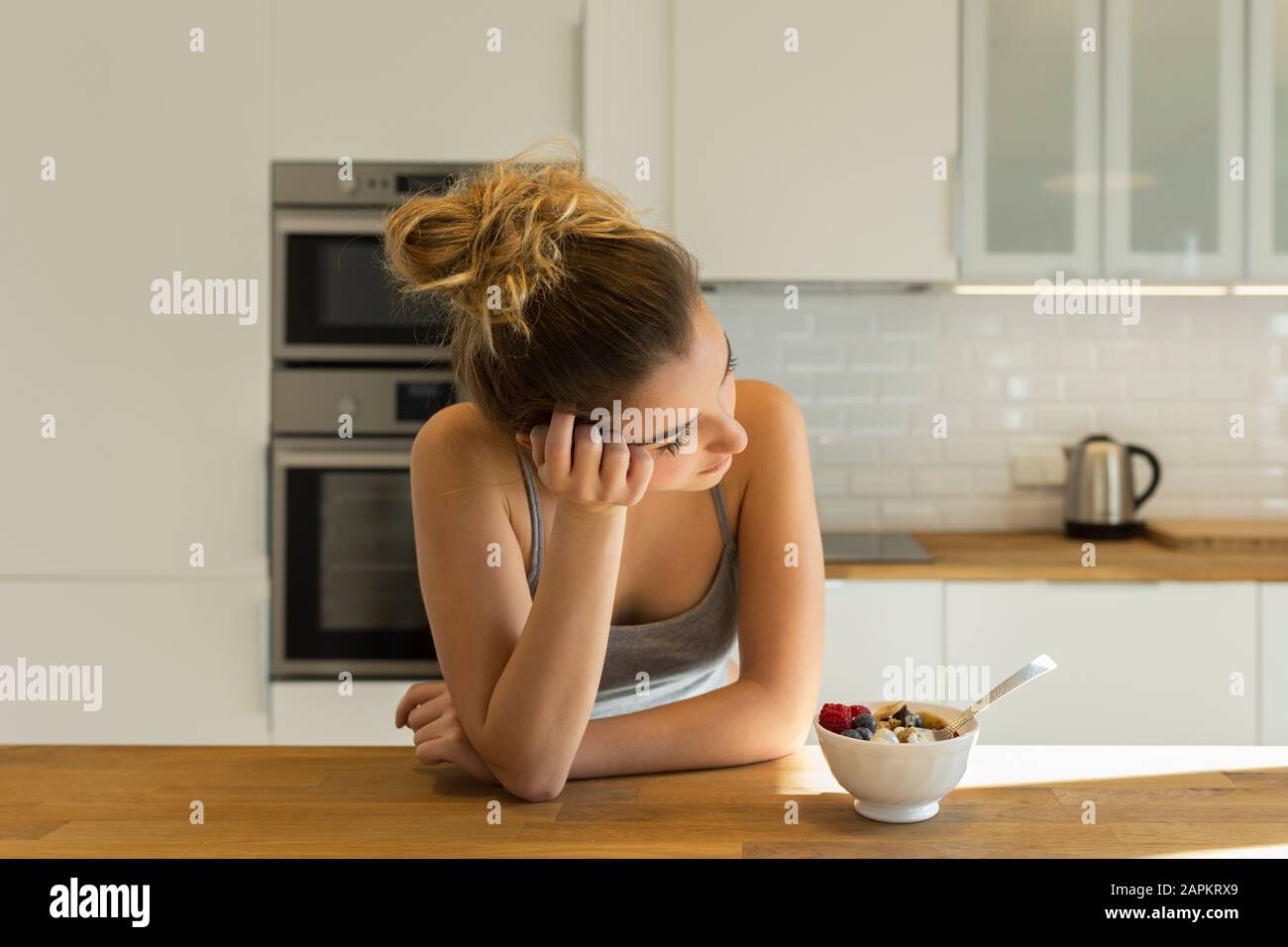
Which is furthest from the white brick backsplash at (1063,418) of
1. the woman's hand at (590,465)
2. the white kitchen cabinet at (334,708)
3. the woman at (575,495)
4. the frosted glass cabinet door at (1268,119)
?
the woman's hand at (590,465)

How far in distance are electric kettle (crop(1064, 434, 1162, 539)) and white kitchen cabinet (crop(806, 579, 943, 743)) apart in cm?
60

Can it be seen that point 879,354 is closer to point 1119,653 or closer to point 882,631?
point 882,631

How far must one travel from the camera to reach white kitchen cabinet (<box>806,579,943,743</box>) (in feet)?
7.95

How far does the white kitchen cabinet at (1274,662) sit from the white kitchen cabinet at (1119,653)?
0.02m

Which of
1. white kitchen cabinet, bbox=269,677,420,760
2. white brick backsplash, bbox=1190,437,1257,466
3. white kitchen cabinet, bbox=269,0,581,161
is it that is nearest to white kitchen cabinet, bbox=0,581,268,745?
white kitchen cabinet, bbox=269,677,420,760

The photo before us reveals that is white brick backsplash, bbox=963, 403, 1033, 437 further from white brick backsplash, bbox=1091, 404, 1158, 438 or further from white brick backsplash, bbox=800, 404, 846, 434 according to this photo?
white brick backsplash, bbox=800, 404, 846, 434

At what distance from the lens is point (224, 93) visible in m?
2.47

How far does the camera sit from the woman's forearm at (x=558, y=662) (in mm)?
1042

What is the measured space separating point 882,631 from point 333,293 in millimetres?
1396

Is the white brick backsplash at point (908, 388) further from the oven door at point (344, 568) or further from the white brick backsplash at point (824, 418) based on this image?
the oven door at point (344, 568)

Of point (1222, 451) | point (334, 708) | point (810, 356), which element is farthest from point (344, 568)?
point (1222, 451)

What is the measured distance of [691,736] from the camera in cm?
113
